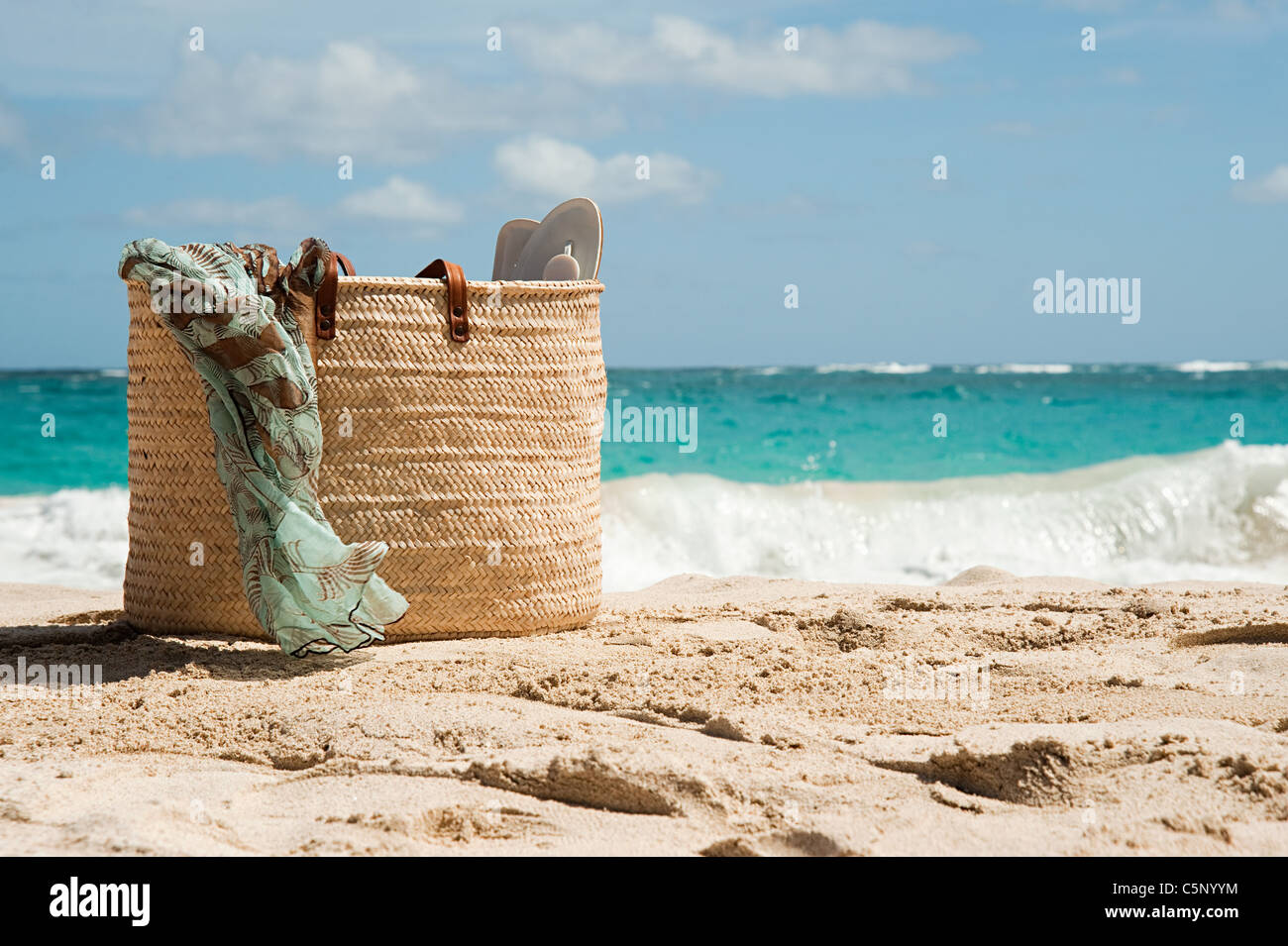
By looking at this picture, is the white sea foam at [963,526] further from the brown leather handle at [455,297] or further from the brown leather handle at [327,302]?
the brown leather handle at [327,302]

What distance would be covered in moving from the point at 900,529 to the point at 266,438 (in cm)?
392

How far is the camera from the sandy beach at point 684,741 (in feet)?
4.65

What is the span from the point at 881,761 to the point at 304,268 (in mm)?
1555

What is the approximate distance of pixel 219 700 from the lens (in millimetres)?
2057

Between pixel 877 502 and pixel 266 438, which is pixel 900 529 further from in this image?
pixel 266 438

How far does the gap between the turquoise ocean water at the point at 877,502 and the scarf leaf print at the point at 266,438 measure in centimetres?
229

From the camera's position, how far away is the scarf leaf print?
2.25 meters

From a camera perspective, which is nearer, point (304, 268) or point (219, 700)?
point (219, 700)

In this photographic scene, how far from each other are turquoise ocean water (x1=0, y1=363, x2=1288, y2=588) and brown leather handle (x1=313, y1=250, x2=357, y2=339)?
89.9 inches

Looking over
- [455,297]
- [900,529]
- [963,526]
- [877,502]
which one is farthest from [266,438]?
[877,502]

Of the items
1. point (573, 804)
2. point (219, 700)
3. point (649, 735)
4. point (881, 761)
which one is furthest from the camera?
point (219, 700)
